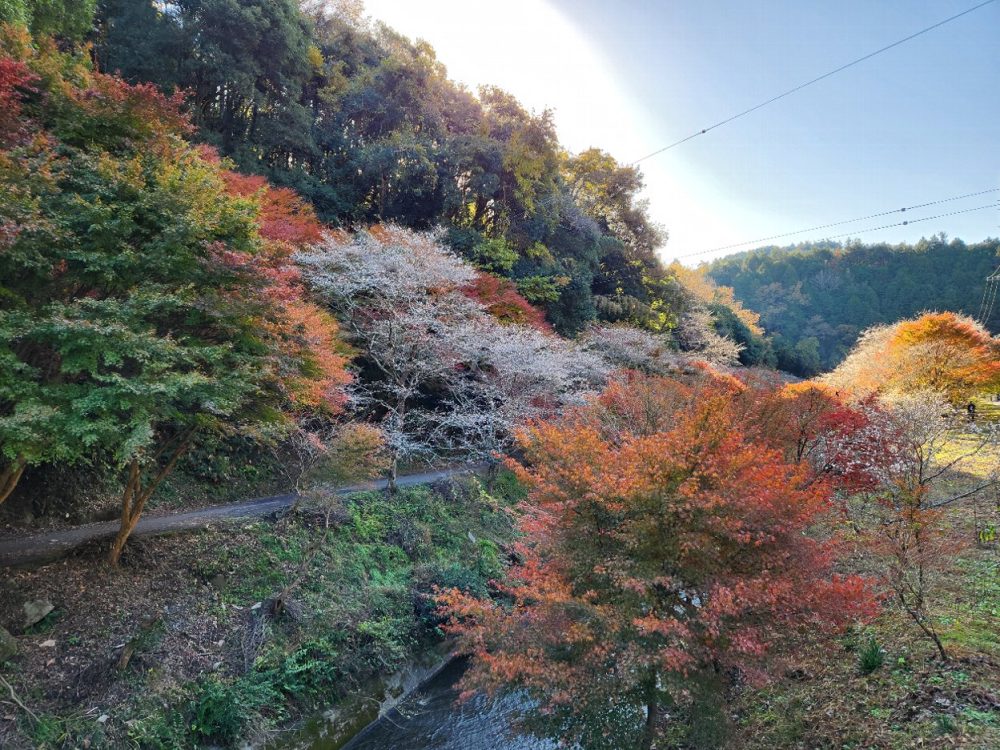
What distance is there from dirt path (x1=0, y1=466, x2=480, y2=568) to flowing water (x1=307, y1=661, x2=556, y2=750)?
4.92 m

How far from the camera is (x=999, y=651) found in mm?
6191

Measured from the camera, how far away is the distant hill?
46156 mm

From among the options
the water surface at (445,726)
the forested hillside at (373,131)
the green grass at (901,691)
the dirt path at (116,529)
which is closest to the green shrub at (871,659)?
the green grass at (901,691)

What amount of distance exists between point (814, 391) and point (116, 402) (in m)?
15.8

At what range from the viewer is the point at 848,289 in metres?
57.0

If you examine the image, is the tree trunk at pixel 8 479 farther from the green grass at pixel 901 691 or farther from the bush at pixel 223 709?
the green grass at pixel 901 691

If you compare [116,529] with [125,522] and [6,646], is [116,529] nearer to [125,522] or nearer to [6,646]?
[125,522]

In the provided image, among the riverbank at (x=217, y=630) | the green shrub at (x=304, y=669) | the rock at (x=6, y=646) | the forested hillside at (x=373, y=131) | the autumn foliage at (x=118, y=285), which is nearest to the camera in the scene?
the autumn foliage at (x=118, y=285)

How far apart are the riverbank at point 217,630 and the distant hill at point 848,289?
43009 millimetres

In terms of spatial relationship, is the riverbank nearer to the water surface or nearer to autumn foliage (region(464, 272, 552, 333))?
the water surface

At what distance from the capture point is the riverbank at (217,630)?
5945 millimetres

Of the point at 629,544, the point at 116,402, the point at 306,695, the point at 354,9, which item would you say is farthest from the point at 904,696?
the point at 354,9

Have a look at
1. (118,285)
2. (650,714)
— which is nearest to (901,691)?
(650,714)

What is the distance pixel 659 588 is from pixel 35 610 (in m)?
7.90
